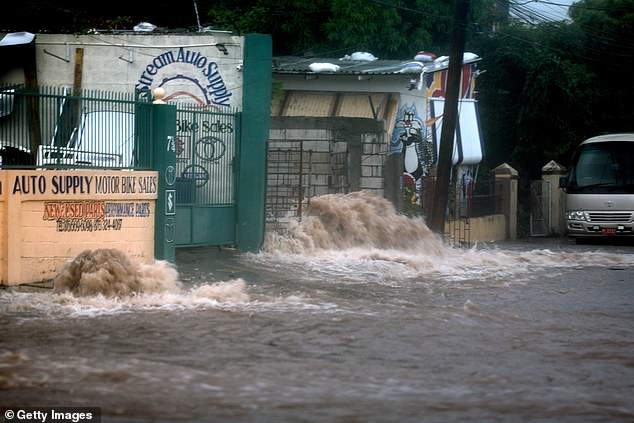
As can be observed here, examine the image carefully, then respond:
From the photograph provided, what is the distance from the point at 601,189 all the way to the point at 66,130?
50.0ft

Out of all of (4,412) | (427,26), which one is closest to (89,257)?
(4,412)

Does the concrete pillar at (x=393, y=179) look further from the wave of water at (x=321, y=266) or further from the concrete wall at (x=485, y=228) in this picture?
the concrete wall at (x=485, y=228)

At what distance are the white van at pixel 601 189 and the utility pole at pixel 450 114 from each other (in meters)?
5.08

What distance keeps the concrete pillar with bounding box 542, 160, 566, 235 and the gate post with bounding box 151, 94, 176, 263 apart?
16.2 meters

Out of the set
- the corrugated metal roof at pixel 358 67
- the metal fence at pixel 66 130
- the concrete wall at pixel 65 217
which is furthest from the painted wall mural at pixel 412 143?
the concrete wall at pixel 65 217

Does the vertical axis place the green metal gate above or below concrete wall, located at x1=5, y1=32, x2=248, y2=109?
below

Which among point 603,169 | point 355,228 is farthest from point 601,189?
point 355,228

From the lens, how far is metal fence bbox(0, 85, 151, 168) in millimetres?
13422

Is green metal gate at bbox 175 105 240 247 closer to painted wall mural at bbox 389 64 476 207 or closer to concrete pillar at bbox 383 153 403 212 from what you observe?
concrete pillar at bbox 383 153 403 212

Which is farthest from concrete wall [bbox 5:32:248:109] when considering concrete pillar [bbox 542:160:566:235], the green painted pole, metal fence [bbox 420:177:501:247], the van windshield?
concrete pillar [bbox 542:160:566:235]

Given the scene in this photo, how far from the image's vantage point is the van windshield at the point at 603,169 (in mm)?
25297

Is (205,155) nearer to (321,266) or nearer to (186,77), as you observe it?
(186,77)

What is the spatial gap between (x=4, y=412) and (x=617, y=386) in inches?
193

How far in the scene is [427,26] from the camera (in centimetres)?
3253
